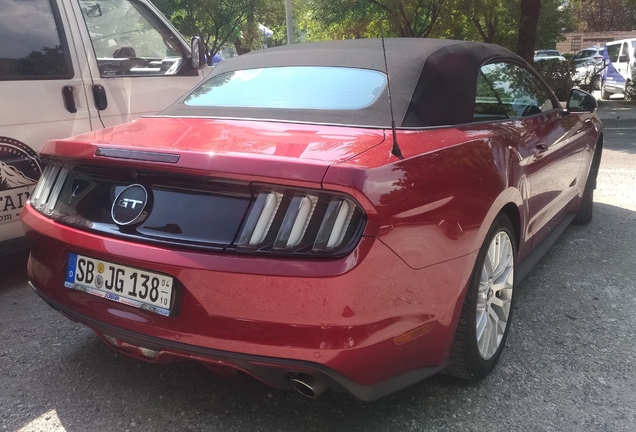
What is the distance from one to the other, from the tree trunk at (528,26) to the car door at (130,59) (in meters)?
9.45

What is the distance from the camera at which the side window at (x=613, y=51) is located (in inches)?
702

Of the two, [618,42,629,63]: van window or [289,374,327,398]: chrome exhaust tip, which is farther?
[618,42,629,63]: van window

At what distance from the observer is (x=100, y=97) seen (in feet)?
14.1

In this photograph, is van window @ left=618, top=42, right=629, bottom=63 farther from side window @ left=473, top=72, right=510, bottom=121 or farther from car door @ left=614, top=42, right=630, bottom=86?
side window @ left=473, top=72, right=510, bottom=121

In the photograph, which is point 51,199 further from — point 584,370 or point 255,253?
point 584,370

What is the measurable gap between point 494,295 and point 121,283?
161cm

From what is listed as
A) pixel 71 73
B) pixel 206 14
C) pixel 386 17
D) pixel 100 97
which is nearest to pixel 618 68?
pixel 386 17

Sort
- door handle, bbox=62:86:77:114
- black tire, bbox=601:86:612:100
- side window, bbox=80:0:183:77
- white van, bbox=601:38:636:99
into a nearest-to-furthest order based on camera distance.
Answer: door handle, bbox=62:86:77:114
side window, bbox=80:0:183:77
white van, bbox=601:38:636:99
black tire, bbox=601:86:612:100

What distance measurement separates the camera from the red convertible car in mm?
1904

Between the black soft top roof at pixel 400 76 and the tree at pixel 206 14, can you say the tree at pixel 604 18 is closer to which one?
the tree at pixel 206 14

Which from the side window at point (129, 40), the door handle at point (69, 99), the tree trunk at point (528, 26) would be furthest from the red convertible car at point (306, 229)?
the tree trunk at point (528, 26)

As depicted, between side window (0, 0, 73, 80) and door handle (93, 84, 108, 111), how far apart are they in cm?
21

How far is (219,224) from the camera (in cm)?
201

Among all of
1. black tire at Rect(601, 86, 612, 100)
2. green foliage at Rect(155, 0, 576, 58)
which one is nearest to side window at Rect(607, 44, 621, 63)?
black tire at Rect(601, 86, 612, 100)
